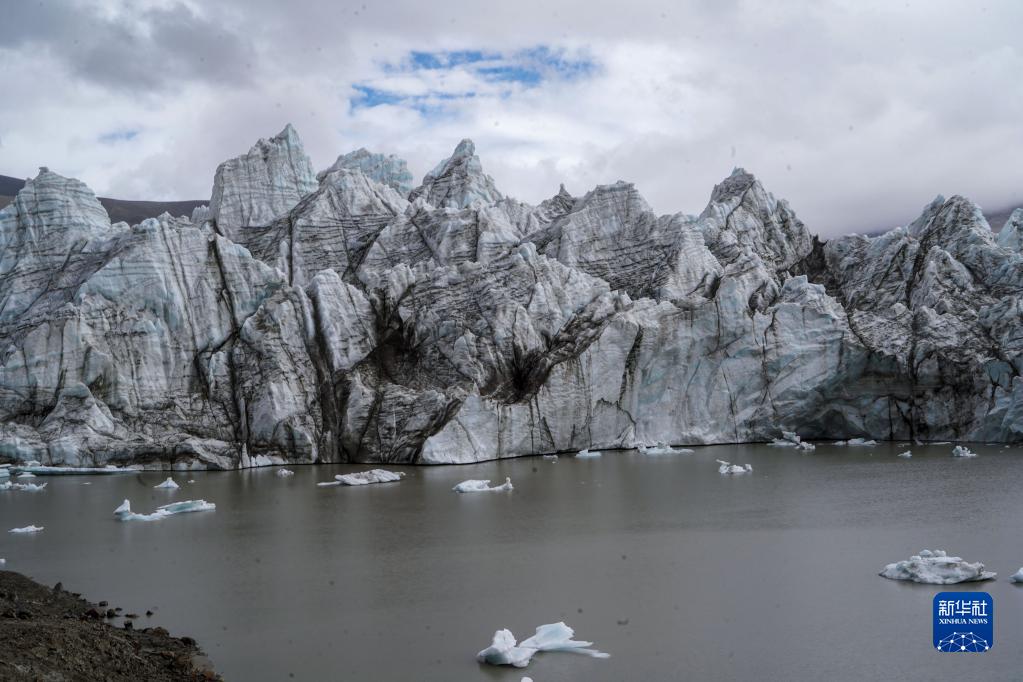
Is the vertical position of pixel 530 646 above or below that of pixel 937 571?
below

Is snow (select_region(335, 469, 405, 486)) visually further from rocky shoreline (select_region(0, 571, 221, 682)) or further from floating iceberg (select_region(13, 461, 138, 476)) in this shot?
rocky shoreline (select_region(0, 571, 221, 682))

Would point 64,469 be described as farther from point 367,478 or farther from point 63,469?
point 367,478

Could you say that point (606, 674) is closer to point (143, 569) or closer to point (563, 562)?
point (563, 562)

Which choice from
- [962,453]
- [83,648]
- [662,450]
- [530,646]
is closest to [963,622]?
[530,646]

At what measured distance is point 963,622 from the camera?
12031mm

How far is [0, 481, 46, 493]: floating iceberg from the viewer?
2867cm

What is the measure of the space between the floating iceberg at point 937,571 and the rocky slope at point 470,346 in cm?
2140

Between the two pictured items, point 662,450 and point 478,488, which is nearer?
point 478,488

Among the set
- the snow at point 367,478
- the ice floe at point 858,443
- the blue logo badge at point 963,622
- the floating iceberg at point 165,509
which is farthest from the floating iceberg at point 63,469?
the blue logo badge at point 963,622

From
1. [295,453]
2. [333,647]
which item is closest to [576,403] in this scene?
[295,453]

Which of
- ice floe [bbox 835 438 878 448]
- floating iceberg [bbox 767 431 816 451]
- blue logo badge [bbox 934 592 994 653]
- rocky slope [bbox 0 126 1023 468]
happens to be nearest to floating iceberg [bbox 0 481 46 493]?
rocky slope [bbox 0 126 1023 468]

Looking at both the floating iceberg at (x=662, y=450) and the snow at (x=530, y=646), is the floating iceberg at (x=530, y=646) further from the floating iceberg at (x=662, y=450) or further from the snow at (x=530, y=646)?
the floating iceberg at (x=662, y=450)

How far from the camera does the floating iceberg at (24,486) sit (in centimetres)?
2867

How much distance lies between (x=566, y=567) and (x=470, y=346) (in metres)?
21.8
